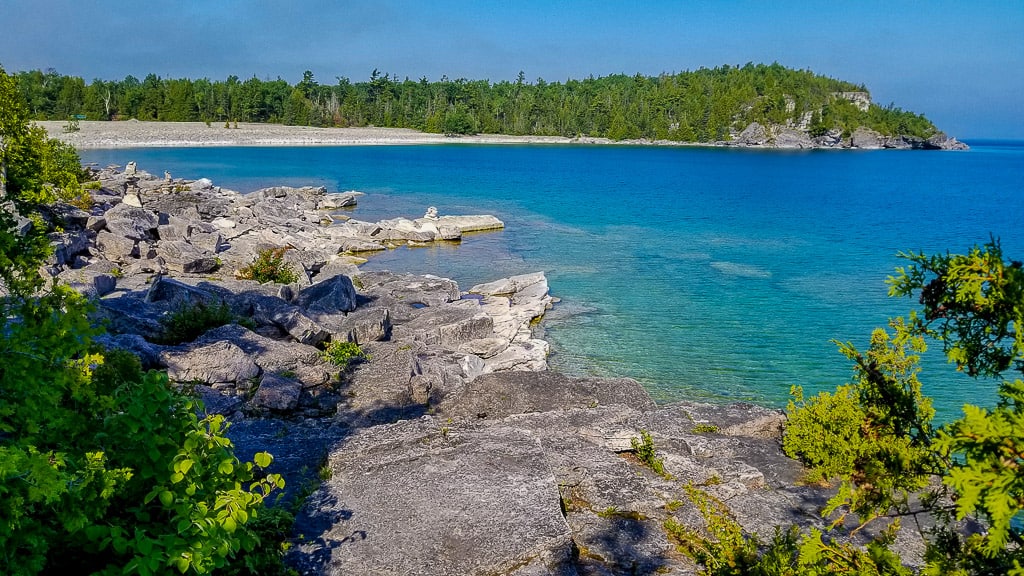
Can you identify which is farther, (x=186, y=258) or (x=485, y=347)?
(x=186, y=258)

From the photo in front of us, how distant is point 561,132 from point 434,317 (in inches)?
7232

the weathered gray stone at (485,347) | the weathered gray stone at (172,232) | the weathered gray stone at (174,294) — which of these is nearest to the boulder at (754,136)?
the weathered gray stone at (172,232)

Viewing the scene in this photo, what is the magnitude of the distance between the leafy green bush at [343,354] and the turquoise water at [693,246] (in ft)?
21.8

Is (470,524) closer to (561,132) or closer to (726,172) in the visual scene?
(726,172)

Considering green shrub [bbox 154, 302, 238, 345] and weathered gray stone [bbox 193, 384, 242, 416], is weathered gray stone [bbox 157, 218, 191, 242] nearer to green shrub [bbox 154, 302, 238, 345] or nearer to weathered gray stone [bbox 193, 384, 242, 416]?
green shrub [bbox 154, 302, 238, 345]

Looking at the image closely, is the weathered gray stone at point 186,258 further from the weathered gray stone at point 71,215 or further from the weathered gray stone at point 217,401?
the weathered gray stone at point 217,401

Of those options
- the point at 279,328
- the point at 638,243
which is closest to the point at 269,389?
the point at 279,328

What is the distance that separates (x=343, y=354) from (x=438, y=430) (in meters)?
7.21

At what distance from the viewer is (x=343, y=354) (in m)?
16.4

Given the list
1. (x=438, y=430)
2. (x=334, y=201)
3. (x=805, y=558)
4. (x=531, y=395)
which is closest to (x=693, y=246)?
(x=334, y=201)

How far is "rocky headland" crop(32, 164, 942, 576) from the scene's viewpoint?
7477 millimetres

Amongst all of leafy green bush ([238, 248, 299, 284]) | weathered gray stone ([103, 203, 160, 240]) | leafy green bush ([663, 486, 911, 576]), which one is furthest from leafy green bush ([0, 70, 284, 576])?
weathered gray stone ([103, 203, 160, 240])

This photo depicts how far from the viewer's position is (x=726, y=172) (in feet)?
341

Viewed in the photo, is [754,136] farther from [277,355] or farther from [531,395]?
[277,355]
